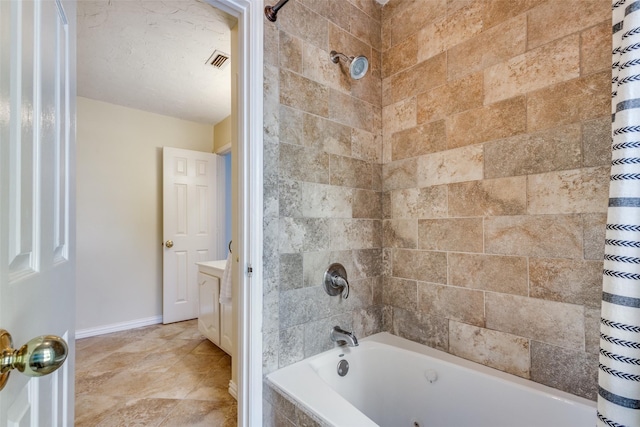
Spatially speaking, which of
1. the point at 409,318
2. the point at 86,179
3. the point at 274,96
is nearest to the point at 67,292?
the point at 274,96

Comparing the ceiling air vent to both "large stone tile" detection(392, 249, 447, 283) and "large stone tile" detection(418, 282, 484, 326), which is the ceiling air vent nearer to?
"large stone tile" detection(392, 249, 447, 283)

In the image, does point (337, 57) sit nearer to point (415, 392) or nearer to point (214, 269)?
point (415, 392)

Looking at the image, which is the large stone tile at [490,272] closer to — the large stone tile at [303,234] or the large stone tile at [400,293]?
the large stone tile at [400,293]

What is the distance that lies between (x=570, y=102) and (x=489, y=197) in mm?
484

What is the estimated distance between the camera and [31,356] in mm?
445

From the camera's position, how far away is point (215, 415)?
1.84m

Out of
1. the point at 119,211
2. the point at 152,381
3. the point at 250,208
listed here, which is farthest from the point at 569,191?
the point at 119,211

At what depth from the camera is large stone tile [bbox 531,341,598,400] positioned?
3.79 feet

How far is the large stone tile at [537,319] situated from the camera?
47.2 inches

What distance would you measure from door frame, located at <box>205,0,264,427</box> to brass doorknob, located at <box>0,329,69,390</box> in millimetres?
876

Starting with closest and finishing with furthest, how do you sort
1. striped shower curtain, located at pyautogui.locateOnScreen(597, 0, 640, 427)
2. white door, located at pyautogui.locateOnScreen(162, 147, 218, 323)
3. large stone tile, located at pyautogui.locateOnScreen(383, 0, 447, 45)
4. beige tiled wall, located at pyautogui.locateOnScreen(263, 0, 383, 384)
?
striped shower curtain, located at pyautogui.locateOnScreen(597, 0, 640, 427)
beige tiled wall, located at pyautogui.locateOnScreen(263, 0, 383, 384)
large stone tile, located at pyautogui.locateOnScreen(383, 0, 447, 45)
white door, located at pyautogui.locateOnScreen(162, 147, 218, 323)

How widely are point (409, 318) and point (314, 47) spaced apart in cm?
163

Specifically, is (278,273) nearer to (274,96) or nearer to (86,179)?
(274,96)

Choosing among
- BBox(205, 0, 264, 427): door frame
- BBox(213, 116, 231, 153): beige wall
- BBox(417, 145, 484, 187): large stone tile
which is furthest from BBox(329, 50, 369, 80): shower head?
BBox(213, 116, 231, 153): beige wall
